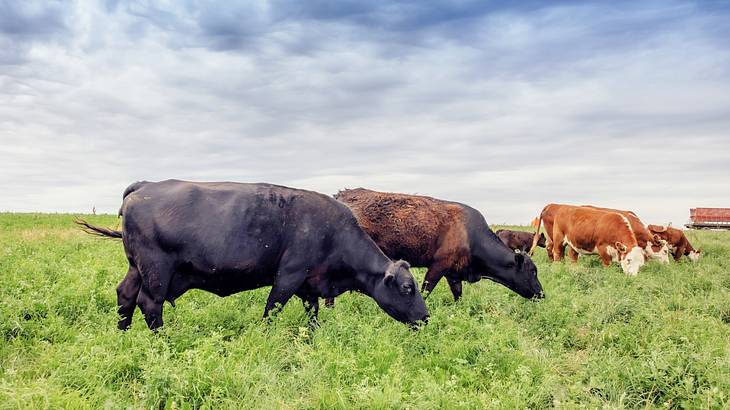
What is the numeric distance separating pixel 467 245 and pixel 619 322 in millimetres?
3123

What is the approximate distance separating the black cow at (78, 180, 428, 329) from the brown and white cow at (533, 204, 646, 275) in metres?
8.87

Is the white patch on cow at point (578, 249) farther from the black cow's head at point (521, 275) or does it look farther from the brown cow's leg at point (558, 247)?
the black cow's head at point (521, 275)

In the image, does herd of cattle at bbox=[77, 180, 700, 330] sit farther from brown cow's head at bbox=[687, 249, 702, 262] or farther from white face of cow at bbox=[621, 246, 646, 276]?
brown cow's head at bbox=[687, 249, 702, 262]

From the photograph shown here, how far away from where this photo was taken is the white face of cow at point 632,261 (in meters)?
13.8

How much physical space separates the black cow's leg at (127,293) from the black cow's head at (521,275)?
21.5 ft

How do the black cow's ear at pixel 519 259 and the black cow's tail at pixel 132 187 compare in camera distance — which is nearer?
the black cow's tail at pixel 132 187

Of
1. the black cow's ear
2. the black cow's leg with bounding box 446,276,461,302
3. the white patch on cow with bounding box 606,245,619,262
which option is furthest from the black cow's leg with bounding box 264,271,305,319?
the white patch on cow with bounding box 606,245,619,262

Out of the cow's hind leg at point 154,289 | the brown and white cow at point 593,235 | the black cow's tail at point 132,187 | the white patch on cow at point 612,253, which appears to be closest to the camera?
the cow's hind leg at point 154,289

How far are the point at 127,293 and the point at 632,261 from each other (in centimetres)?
1224

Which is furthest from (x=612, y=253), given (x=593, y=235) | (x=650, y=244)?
(x=650, y=244)

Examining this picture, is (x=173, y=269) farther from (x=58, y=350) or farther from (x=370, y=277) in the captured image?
(x=370, y=277)

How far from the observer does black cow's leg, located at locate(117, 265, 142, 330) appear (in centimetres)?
724

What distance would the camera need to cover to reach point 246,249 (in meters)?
7.12

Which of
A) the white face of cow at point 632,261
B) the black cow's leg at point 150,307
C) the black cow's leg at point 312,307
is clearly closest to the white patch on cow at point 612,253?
the white face of cow at point 632,261
